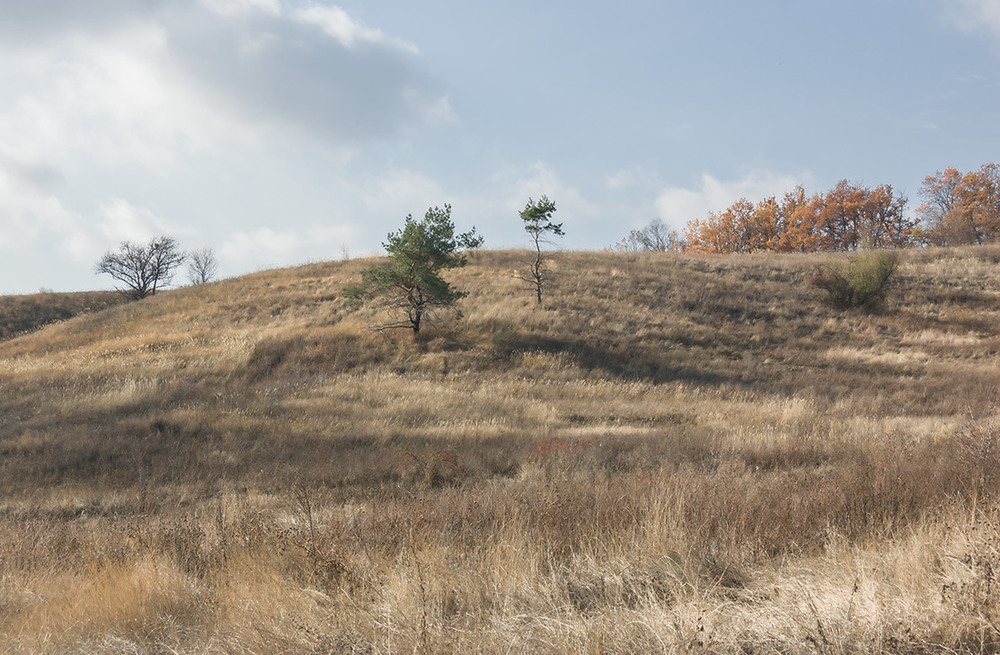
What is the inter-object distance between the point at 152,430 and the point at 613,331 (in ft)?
61.8

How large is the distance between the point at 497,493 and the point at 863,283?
33.7 metres

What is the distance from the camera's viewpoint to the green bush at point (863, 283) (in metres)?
31.6

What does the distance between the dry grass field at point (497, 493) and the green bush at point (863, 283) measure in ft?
20.8

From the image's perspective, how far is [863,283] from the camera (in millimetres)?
31734

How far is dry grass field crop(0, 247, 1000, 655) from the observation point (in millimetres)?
3199

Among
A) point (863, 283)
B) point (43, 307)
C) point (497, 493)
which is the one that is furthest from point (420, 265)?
point (43, 307)

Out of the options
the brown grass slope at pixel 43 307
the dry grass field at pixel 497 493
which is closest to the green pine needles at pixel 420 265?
the dry grass field at pixel 497 493

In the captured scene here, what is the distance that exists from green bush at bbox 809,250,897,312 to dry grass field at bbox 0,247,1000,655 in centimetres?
635

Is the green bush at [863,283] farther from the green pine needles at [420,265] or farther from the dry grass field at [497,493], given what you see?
the green pine needles at [420,265]

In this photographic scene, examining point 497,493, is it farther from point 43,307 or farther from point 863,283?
point 43,307

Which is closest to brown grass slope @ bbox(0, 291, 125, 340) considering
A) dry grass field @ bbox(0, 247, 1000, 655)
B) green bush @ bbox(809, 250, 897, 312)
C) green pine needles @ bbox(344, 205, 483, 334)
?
dry grass field @ bbox(0, 247, 1000, 655)

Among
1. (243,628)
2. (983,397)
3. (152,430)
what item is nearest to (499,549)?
(243,628)

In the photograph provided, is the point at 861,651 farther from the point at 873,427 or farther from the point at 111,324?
the point at 111,324

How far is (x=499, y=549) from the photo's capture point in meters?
4.09
